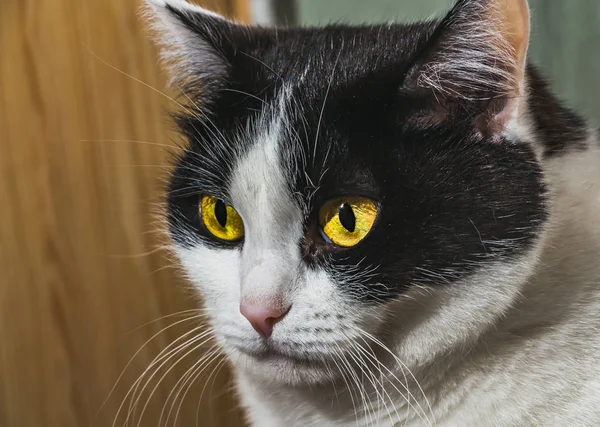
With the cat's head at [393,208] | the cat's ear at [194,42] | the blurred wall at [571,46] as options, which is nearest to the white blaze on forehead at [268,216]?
the cat's head at [393,208]

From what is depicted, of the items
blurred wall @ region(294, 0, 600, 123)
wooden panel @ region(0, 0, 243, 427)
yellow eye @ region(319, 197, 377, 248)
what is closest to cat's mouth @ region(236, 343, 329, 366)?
yellow eye @ region(319, 197, 377, 248)

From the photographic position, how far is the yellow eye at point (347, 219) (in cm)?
61

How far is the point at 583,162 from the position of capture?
72 centimetres

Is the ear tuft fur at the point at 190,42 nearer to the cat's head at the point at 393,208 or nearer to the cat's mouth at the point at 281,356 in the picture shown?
the cat's head at the point at 393,208

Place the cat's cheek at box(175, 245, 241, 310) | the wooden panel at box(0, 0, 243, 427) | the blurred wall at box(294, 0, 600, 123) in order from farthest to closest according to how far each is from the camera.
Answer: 1. the wooden panel at box(0, 0, 243, 427)
2. the blurred wall at box(294, 0, 600, 123)
3. the cat's cheek at box(175, 245, 241, 310)

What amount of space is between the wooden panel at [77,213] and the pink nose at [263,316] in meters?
0.63

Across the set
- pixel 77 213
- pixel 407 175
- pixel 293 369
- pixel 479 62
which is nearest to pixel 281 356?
pixel 293 369

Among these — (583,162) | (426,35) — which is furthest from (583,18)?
(426,35)

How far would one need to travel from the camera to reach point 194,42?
739mm

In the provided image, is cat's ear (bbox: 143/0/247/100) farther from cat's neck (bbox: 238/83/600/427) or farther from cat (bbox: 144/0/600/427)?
Result: cat's neck (bbox: 238/83/600/427)

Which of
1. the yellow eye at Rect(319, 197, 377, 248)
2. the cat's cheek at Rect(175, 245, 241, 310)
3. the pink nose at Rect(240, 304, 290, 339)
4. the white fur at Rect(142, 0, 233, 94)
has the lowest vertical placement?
the pink nose at Rect(240, 304, 290, 339)

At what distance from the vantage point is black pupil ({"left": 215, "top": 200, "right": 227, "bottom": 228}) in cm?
71

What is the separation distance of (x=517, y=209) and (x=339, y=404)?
12.2 inches

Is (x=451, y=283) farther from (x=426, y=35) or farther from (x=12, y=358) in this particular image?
(x=12, y=358)
